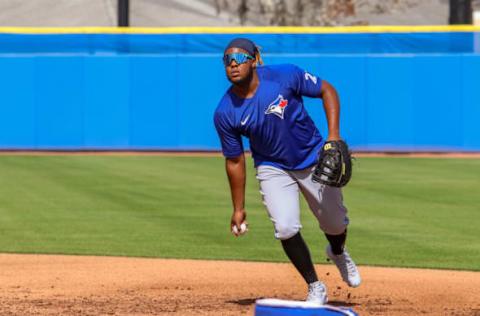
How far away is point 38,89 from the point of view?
2356 centimetres

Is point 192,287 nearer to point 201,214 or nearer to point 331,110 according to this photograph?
point 331,110

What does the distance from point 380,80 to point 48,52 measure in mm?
6824

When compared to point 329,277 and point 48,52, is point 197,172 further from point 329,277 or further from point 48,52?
point 329,277

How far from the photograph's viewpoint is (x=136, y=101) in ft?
77.2

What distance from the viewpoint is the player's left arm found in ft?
24.1

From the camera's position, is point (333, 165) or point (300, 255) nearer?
point (333, 165)

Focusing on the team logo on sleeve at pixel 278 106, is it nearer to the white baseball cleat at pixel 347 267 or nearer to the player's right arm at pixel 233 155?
the player's right arm at pixel 233 155

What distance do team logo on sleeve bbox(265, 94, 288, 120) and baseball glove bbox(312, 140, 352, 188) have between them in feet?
1.21

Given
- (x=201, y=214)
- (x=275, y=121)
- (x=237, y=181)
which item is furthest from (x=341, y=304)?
(x=201, y=214)

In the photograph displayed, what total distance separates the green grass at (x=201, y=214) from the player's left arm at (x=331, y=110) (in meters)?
3.00

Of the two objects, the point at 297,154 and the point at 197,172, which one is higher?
the point at 297,154

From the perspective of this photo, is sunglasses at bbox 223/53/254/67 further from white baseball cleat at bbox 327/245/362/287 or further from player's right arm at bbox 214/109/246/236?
white baseball cleat at bbox 327/245/362/287

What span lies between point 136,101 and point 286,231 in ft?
53.5

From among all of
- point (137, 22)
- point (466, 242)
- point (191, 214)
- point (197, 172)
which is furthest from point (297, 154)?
point (137, 22)
